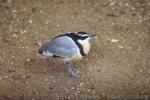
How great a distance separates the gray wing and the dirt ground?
0.37 m

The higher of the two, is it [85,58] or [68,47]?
[68,47]

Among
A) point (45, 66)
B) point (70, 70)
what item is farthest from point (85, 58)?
point (45, 66)

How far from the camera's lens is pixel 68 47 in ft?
17.8

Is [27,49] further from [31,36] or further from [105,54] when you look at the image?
[105,54]

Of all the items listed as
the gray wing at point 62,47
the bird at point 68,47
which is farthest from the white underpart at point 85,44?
the gray wing at point 62,47

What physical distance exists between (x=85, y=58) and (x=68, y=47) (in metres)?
0.65

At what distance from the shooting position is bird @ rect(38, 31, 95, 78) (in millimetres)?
5398

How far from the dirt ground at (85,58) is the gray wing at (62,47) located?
370 mm

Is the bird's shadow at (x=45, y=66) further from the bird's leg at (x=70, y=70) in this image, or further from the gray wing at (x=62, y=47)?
the gray wing at (x=62, y=47)

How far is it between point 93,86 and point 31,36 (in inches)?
60.4

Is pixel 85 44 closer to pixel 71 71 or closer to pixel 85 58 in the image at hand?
→ pixel 71 71

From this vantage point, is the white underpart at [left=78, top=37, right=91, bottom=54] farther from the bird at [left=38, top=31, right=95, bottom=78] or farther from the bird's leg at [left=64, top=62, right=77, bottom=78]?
the bird's leg at [left=64, top=62, right=77, bottom=78]

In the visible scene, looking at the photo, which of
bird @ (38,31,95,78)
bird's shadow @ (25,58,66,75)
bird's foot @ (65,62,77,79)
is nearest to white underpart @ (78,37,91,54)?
bird @ (38,31,95,78)

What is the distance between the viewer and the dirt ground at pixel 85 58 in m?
5.38
